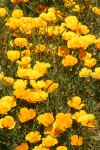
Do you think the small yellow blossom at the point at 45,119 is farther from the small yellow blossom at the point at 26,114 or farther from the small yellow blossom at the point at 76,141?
the small yellow blossom at the point at 76,141

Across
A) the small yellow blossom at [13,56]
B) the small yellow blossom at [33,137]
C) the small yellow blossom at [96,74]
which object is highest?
the small yellow blossom at [13,56]

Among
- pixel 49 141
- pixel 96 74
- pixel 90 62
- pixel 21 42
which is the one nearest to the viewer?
pixel 49 141

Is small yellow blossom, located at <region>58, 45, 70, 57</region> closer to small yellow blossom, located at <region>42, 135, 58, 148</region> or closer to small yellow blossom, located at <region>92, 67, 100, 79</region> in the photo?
small yellow blossom, located at <region>92, 67, 100, 79</region>

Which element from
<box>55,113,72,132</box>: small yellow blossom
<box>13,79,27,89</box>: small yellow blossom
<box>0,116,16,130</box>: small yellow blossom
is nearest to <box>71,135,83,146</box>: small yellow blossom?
<box>55,113,72,132</box>: small yellow blossom

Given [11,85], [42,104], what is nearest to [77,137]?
[42,104]

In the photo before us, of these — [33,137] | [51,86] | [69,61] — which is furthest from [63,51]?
[33,137]

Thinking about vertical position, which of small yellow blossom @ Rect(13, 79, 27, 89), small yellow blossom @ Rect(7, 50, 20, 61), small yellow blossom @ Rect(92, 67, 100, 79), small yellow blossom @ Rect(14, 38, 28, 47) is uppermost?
small yellow blossom @ Rect(14, 38, 28, 47)

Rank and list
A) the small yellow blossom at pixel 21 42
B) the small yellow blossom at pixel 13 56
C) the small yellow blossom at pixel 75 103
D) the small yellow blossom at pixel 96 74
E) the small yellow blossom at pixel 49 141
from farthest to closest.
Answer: the small yellow blossom at pixel 21 42
the small yellow blossom at pixel 13 56
the small yellow blossom at pixel 96 74
the small yellow blossom at pixel 75 103
the small yellow blossom at pixel 49 141

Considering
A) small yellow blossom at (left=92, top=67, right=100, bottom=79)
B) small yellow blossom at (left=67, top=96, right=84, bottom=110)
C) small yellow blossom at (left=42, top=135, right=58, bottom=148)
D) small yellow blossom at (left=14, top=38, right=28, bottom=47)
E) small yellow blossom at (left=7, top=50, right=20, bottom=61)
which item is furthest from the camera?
small yellow blossom at (left=14, top=38, right=28, bottom=47)

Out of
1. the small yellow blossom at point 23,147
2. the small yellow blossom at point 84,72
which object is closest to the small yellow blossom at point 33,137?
the small yellow blossom at point 23,147

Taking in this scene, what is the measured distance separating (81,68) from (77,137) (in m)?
0.69

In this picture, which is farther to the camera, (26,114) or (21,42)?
(21,42)

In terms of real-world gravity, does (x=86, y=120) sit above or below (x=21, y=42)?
below

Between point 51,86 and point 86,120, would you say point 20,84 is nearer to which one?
point 51,86
